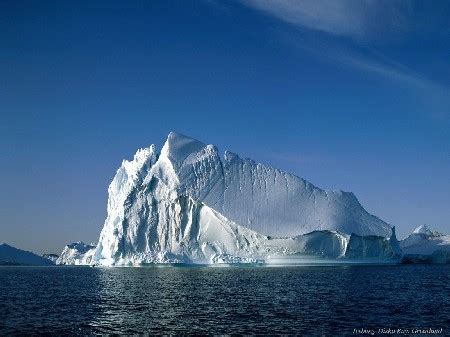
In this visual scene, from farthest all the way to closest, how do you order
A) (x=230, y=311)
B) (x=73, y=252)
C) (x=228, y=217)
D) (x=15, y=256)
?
(x=73, y=252) < (x=15, y=256) < (x=228, y=217) < (x=230, y=311)

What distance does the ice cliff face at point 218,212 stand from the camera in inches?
2468

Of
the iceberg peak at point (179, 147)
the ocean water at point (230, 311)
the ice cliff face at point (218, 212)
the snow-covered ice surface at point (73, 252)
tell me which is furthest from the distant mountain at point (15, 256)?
the ocean water at point (230, 311)

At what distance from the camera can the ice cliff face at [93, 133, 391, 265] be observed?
62688 mm

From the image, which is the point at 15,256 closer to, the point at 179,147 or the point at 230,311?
the point at 179,147

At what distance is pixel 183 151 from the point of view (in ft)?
226

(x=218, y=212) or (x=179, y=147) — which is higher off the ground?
(x=179, y=147)

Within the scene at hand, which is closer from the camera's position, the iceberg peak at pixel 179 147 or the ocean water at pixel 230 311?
the ocean water at pixel 230 311

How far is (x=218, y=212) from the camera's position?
62906mm

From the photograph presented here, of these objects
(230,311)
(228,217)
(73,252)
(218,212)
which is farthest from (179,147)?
(73,252)

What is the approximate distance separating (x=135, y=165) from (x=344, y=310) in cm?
5496

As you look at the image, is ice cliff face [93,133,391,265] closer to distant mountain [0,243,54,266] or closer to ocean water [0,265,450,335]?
ocean water [0,265,450,335]

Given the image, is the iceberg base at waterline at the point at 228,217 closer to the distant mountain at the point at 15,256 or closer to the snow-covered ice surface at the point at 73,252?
the snow-covered ice surface at the point at 73,252

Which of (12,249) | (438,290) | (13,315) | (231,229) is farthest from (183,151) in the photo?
(12,249)

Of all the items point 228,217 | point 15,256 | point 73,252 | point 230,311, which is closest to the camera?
point 230,311
